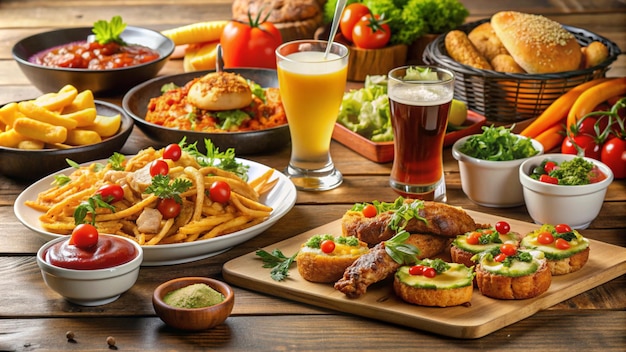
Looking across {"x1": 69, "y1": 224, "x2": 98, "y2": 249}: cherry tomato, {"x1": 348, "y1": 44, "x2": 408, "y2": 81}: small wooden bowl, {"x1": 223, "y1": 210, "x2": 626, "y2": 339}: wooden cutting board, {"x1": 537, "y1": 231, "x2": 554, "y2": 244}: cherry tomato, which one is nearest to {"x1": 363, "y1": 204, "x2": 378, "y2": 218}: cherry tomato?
{"x1": 223, "y1": 210, "x2": 626, "y2": 339}: wooden cutting board

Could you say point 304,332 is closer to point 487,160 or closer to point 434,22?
point 487,160

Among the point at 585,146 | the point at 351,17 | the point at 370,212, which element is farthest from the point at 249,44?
the point at 370,212

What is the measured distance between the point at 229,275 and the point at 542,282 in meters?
0.98

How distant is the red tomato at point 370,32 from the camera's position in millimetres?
4945

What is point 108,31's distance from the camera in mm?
5035

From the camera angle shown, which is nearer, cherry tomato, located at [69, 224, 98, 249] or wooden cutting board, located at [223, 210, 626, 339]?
wooden cutting board, located at [223, 210, 626, 339]

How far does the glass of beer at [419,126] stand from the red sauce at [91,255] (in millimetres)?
1252

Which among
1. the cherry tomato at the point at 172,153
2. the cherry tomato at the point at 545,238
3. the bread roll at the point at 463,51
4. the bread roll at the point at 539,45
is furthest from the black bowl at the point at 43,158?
the bread roll at the point at 539,45

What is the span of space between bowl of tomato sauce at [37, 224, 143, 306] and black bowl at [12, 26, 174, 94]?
2101 millimetres

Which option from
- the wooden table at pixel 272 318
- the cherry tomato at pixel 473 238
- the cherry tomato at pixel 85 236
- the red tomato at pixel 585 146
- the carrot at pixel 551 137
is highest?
the cherry tomato at pixel 85 236

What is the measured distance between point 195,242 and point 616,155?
1.90 m

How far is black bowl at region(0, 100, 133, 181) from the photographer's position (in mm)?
3590

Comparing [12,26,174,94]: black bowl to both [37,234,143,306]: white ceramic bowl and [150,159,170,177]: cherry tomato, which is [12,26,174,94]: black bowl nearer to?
[150,159,170,177]: cherry tomato

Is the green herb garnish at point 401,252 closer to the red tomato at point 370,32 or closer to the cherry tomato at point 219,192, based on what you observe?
the cherry tomato at point 219,192
